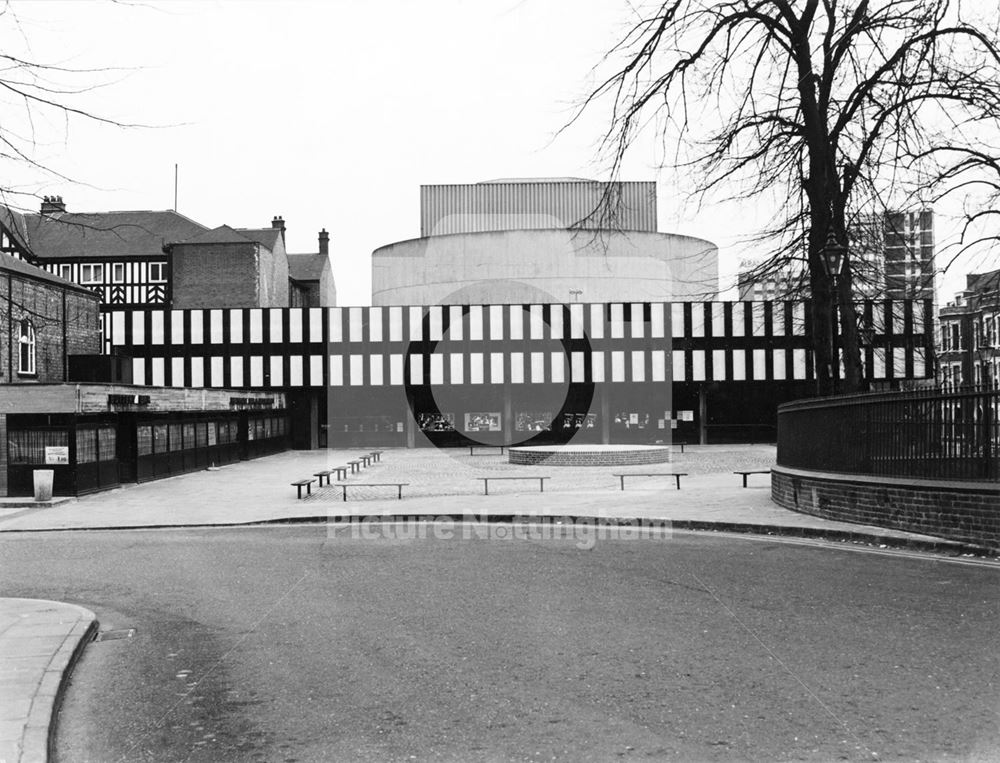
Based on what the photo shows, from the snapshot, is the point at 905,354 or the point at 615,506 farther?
the point at 905,354

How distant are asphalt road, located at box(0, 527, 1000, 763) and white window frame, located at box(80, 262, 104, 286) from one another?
5434 cm

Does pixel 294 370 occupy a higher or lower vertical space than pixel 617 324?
lower

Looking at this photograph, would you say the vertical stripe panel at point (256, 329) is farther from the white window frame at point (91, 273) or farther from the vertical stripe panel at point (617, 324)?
the vertical stripe panel at point (617, 324)

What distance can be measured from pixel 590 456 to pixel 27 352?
27.1 meters

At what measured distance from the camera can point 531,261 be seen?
211 ft

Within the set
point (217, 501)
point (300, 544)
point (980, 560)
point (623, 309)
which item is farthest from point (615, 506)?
point (623, 309)

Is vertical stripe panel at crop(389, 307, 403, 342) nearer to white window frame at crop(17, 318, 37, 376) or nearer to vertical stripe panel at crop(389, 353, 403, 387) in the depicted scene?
vertical stripe panel at crop(389, 353, 403, 387)

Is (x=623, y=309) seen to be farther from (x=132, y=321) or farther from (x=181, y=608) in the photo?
(x=181, y=608)

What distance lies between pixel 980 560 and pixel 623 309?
43048 millimetres

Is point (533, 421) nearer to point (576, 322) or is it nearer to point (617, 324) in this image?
point (576, 322)

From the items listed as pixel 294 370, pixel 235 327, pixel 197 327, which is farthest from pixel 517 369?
pixel 197 327

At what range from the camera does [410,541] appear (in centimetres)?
1407

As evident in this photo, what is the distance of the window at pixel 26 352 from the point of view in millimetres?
42562

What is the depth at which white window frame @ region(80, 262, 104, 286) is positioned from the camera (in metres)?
61.1
